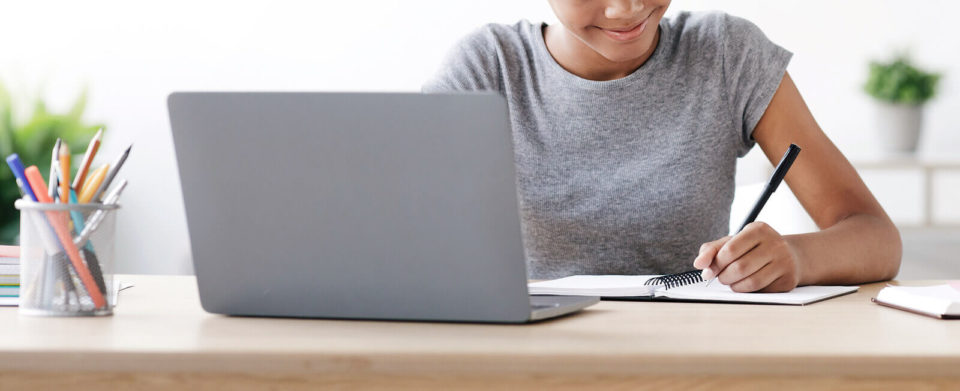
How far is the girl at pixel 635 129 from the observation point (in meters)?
1.51

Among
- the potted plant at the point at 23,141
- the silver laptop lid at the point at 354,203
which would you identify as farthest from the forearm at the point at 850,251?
the potted plant at the point at 23,141

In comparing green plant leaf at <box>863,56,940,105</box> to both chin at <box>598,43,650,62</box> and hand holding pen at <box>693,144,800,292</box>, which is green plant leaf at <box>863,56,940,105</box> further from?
hand holding pen at <box>693,144,800,292</box>

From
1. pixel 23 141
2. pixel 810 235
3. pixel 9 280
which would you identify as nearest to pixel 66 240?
pixel 9 280

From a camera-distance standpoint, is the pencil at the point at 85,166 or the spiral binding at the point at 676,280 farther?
the spiral binding at the point at 676,280

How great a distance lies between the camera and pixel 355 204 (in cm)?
77

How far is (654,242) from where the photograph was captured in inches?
60.2

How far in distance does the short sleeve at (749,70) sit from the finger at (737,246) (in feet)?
1.58

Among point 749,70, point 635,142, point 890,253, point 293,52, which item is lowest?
point 890,253

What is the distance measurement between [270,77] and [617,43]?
2.30 m

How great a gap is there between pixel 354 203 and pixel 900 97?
9.58 feet

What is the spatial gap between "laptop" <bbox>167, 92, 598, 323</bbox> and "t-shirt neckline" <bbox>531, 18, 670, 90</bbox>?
746 mm

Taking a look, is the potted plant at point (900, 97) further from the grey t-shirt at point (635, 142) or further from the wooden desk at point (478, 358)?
the wooden desk at point (478, 358)

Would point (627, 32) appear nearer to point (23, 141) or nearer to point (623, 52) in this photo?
point (623, 52)

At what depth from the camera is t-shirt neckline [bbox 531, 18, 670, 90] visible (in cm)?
153
